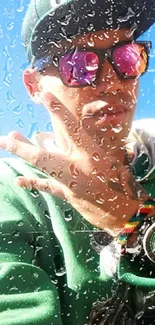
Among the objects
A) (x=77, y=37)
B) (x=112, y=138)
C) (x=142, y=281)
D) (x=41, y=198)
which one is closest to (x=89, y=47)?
(x=77, y=37)

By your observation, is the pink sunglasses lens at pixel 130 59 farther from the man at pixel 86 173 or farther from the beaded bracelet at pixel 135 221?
the beaded bracelet at pixel 135 221

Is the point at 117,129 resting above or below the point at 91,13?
below

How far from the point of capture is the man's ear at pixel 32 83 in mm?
1005

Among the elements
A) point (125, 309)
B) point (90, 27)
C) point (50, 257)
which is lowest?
point (125, 309)

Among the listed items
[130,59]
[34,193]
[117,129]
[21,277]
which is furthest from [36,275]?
[130,59]

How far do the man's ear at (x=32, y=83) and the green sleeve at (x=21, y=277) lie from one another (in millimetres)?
166

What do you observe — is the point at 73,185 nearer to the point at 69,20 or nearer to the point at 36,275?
the point at 36,275

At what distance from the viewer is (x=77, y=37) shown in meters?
1.00

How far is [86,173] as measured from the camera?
99 cm

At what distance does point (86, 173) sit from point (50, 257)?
0.15m

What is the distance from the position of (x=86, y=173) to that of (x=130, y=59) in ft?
0.67

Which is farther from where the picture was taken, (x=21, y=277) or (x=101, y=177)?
(x=101, y=177)

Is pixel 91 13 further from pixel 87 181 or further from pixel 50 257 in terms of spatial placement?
pixel 50 257

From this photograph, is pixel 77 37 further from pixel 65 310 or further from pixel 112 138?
pixel 65 310
